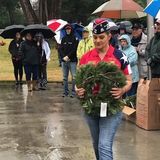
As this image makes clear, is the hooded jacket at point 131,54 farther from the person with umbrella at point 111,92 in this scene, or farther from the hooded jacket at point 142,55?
the person with umbrella at point 111,92

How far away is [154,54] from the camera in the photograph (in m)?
9.16

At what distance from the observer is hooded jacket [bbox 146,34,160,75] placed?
913 cm

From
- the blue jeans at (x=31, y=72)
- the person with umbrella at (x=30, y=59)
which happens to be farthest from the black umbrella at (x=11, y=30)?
the blue jeans at (x=31, y=72)

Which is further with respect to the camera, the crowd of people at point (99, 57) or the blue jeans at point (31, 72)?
A: the blue jeans at point (31, 72)

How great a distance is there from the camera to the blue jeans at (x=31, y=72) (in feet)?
49.0

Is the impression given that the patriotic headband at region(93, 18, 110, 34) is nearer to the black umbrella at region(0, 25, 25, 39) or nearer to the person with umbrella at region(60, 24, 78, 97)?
the person with umbrella at region(60, 24, 78, 97)

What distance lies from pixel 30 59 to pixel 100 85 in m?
9.68

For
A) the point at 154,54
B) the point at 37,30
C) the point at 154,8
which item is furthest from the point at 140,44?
the point at 37,30

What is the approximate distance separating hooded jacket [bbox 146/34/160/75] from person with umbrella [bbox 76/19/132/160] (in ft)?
12.0

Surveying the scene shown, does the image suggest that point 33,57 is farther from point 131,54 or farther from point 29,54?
point 131,54

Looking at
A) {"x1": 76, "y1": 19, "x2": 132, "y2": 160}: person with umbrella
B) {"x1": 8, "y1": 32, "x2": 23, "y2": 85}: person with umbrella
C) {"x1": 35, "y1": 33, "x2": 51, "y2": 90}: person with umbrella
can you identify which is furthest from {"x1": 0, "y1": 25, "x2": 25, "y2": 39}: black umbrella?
{"x1": 76, "y1": 19, "x2": 132, "y2": 160}: person with umbrella

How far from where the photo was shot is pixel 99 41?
5480 millimetres

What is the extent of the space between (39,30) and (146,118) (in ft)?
25.3

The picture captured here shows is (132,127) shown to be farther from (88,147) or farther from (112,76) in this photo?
(112,76)
